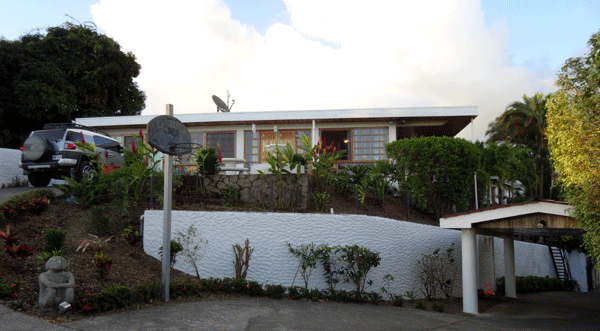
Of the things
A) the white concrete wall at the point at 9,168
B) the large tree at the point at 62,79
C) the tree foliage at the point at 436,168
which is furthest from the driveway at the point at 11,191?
the tree foliage at the point at 436,168

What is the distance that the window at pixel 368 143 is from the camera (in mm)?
16016

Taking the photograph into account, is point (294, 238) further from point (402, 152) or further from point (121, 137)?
point (121, 137)

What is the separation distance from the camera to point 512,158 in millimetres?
14484

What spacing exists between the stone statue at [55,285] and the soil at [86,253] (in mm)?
157

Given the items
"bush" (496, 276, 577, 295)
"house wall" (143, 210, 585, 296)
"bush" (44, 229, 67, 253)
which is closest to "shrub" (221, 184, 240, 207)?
"house wall" (143, 210, 585, 296)

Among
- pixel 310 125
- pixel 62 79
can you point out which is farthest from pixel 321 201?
pixel 62 79

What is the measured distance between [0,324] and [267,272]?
16.1 ft

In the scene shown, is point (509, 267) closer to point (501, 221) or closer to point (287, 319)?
point (501, 221)

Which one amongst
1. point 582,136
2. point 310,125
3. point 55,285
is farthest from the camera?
point 310,125

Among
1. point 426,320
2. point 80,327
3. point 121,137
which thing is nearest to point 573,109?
point 426,320

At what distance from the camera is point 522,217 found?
8.66 m

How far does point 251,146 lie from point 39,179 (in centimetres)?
701

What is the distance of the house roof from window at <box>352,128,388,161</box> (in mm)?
476

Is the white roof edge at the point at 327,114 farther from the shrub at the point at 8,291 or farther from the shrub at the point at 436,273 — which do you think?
the shrub at the point at 8,291
